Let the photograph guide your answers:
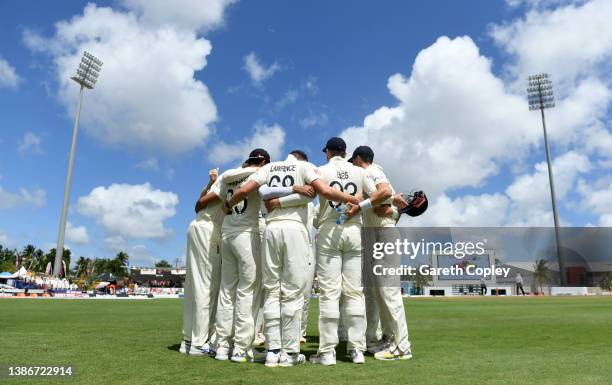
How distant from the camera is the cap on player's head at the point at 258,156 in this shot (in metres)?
6.11

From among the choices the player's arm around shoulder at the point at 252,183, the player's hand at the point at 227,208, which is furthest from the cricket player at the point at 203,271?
the player's arm around shoulder at the point at 252,183

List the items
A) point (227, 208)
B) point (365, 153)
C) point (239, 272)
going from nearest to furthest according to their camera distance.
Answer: point (239, 272)
point (227, 208)
point (365, 153)

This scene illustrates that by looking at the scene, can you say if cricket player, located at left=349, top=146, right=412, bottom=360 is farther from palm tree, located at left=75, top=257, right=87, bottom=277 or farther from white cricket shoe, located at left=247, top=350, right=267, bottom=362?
palm tree, located at left=75, top=257, right=87, bottom=277

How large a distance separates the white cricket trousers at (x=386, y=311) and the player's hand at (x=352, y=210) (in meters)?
0.95

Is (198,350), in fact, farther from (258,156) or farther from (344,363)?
(258,156)

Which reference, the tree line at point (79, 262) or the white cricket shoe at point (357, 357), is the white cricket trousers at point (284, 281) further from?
the tree line at point (79, 262)

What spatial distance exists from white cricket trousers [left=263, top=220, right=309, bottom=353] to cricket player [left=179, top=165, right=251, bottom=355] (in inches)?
46.9

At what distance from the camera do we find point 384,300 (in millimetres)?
5922

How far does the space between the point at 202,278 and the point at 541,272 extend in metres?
65.0

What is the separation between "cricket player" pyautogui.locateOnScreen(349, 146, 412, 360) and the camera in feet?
18.5

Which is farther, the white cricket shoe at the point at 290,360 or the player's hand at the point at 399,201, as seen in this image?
the player's hand at the point at 399,201

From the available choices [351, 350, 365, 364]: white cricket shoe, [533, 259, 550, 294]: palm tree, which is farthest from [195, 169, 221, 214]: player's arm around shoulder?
[533, 259, 550, 294]: palm tree

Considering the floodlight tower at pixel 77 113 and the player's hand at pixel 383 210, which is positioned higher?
the floodlight tower at pixel 77 113

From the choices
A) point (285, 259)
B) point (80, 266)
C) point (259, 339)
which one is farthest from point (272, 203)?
point (80, 266)
